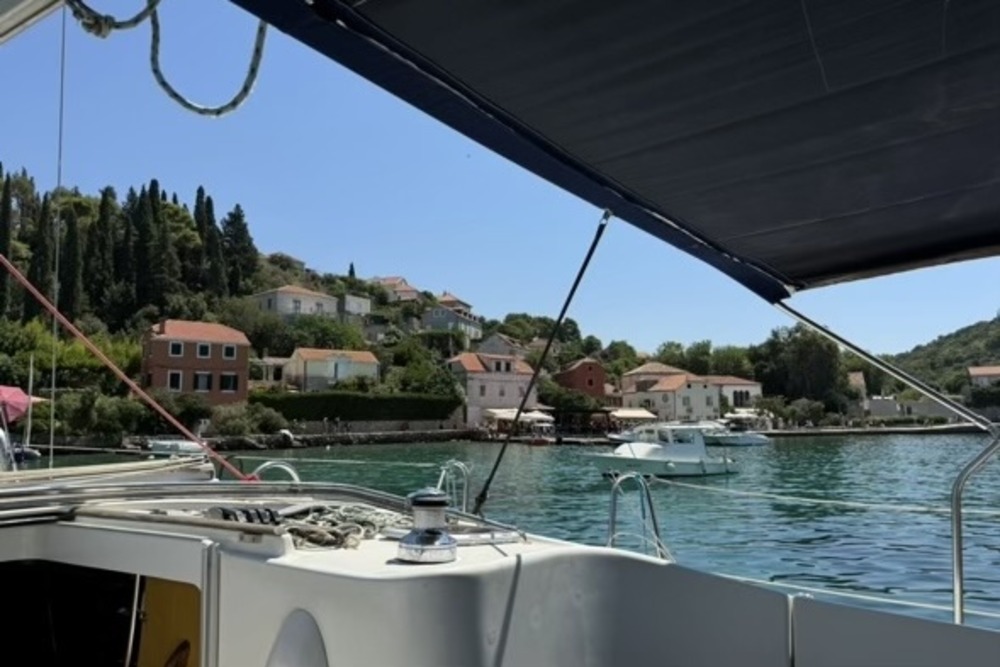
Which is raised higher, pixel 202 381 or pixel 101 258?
pixel 101 258

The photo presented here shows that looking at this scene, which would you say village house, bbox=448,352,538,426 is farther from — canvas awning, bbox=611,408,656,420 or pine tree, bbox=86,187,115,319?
pine tree, bbox=86,187,115,319

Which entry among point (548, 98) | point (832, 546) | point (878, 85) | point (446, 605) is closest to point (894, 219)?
point (878, 85)

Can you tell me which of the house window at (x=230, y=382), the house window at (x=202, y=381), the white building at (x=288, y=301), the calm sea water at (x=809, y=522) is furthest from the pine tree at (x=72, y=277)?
the calm sea water at (x=809, y=522)

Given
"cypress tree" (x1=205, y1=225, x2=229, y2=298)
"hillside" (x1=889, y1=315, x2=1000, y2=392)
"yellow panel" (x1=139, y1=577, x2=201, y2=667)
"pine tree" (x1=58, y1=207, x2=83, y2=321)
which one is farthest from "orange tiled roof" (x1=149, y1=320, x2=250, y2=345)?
"yellow panel" (x1=139, y1=577, x2=201, y2=667)

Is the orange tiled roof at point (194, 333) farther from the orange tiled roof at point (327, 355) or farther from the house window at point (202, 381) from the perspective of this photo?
the orange tiled roof at point (327, 355)

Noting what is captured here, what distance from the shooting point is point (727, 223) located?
259 cm

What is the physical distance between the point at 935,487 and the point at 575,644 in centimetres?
1983

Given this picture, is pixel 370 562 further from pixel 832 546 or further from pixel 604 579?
pixel 832 546

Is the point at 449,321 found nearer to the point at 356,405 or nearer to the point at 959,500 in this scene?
the point at 356,405

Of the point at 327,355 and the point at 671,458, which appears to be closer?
the point at 671,458

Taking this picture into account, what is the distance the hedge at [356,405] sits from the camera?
53688 mm

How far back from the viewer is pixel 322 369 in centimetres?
6350

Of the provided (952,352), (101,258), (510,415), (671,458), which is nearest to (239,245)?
(101,258)

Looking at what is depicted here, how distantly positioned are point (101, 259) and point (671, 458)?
62.3 metres
